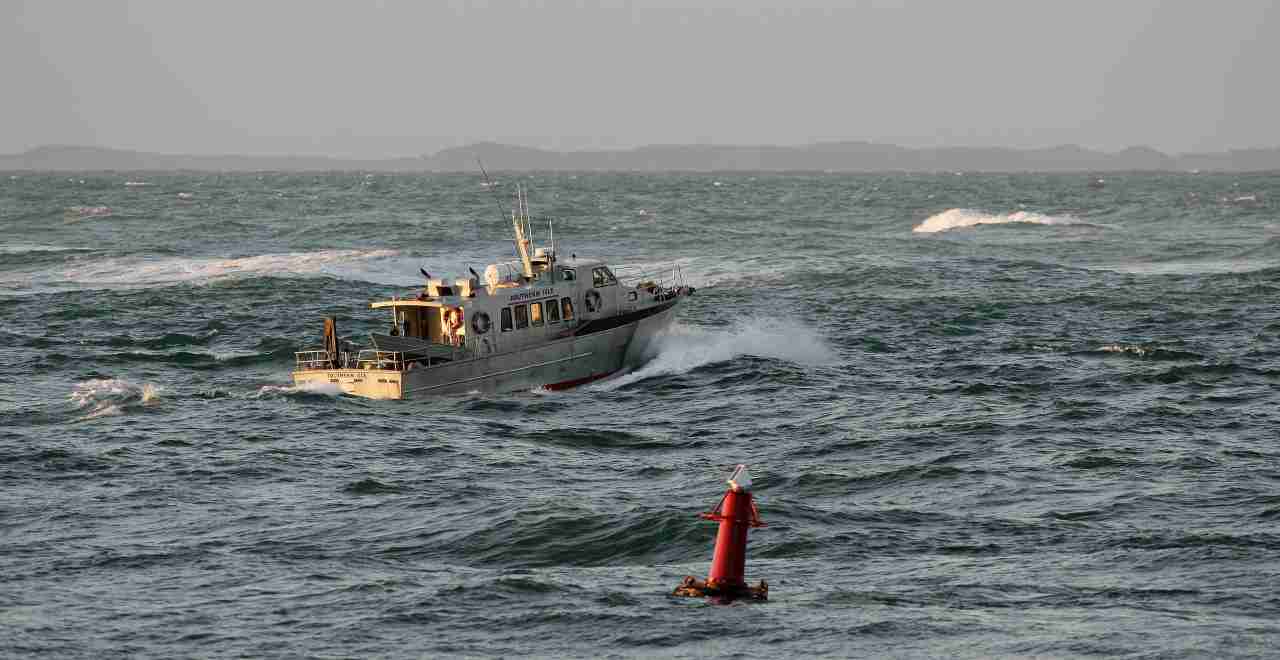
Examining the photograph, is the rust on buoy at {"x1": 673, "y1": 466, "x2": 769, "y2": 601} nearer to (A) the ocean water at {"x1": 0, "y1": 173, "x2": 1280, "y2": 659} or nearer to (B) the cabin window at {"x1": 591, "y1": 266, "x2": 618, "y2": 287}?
(A) the ocean water at {"x1": 0, "y1": 173, "x2": 1280, "y2": 659}

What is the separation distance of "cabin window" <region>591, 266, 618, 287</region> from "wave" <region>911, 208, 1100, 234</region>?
2605 inches

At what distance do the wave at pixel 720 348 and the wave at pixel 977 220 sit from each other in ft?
196

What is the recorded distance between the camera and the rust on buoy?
52.7 ft

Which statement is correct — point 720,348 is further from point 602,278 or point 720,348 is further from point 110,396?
point 110,396

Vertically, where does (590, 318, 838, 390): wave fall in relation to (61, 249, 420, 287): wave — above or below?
below

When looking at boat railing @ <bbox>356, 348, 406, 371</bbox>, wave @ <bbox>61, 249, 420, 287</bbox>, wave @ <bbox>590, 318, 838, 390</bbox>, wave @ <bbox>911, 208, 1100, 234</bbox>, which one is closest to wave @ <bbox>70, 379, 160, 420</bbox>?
boat railing @ <bbox>356, 348, 406, 371</bbox>

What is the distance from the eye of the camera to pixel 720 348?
137 feet

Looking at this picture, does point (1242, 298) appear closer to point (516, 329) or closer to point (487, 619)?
point (516, 329)

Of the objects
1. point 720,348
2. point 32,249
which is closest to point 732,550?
point 720,348

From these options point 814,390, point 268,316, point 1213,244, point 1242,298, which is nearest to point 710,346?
point 814,390

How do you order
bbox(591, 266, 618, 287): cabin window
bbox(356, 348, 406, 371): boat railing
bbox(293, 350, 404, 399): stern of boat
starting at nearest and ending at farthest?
bbox(293, 350, 404, 399): stern of boat
bbox(356, 348, 406, 371): boat railing
bbox(591, 266, 618, 287): cabin window

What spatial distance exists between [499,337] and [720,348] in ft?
29.0

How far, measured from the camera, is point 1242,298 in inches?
2143

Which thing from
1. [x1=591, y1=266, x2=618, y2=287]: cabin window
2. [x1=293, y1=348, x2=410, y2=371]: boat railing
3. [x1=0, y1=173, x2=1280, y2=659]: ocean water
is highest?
[x1=591, y1=266, x2=618, y2=287]: cabin window
